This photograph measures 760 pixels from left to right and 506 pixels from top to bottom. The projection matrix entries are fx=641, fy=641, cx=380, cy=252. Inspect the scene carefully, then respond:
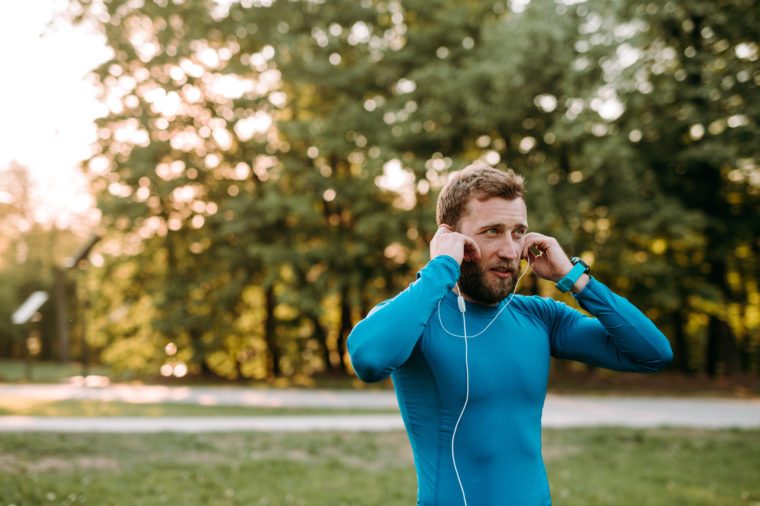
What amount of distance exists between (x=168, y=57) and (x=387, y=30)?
6.36m

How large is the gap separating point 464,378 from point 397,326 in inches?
11.9

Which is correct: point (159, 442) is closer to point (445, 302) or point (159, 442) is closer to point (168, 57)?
point (445, 302)

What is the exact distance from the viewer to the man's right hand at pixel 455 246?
7.10ft

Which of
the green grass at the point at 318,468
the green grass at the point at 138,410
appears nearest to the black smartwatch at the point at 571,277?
the green grass at the point at 318,468

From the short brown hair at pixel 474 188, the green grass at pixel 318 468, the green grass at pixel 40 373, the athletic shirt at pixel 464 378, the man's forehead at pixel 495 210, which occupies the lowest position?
the green grass at pixel 40 373

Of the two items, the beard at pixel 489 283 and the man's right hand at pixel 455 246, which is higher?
the man's right hand at pixel 455 246

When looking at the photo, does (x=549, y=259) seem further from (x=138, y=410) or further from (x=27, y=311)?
(x=27, y=311)

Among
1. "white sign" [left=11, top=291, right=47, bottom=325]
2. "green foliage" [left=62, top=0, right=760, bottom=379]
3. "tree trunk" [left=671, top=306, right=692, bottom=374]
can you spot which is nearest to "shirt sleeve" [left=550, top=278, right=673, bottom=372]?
"green foliage" [left=62, top=0, right=760, bottom=379]

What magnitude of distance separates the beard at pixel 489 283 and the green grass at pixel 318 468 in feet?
15.7

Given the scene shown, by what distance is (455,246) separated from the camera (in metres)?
2.17

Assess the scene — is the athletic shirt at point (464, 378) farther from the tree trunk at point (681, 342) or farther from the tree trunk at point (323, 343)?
the tree trunk at point (681, 342)

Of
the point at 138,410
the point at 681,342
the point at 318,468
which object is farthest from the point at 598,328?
the point at 681,342

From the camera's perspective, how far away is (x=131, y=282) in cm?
2034

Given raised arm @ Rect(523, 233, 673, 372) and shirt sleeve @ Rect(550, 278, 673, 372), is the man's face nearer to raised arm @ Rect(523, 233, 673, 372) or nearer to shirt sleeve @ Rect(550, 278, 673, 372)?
raised arm @ Rect(523, 233, 673, 372)
